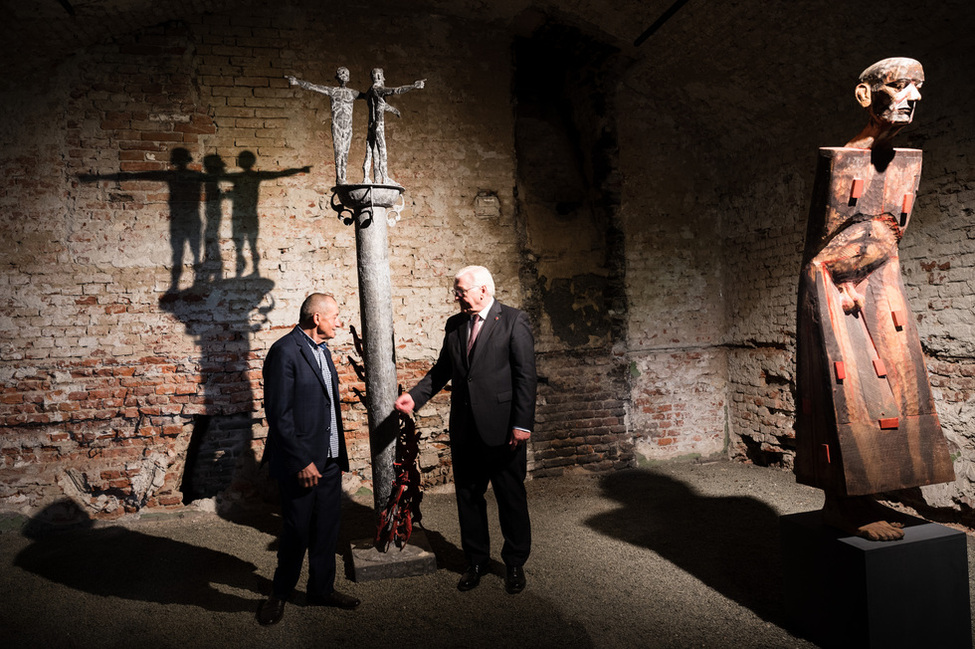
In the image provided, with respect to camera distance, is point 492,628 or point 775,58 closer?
point 492,628

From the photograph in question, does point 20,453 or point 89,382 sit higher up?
point 89,382

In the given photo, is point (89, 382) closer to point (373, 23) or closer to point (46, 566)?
point (46, 566)

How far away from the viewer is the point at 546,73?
5.83 metres

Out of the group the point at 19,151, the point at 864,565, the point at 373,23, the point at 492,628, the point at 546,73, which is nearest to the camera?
the point at 864,565

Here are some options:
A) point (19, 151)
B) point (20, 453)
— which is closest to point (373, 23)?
point (19, 151)

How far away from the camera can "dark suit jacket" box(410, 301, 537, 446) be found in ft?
10.2

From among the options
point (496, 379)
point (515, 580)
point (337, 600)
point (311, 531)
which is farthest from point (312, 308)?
point (515, 580)

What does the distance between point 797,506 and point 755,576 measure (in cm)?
138

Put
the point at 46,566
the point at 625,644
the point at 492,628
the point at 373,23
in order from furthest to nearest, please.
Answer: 1. the point at 373,23
2. the point at 46,566
3. the point at 492,628
4. the point at 625,644

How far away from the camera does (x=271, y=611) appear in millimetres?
2912

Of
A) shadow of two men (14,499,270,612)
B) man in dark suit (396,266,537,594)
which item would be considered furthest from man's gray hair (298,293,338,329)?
shadow of two men (14,499,270,612)

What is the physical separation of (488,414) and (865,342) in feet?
5.81

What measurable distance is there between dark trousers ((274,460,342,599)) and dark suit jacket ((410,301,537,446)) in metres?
0.72

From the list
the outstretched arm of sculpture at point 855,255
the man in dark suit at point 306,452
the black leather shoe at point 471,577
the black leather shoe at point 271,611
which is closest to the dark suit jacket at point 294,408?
the man in dark suit at point 306,452
